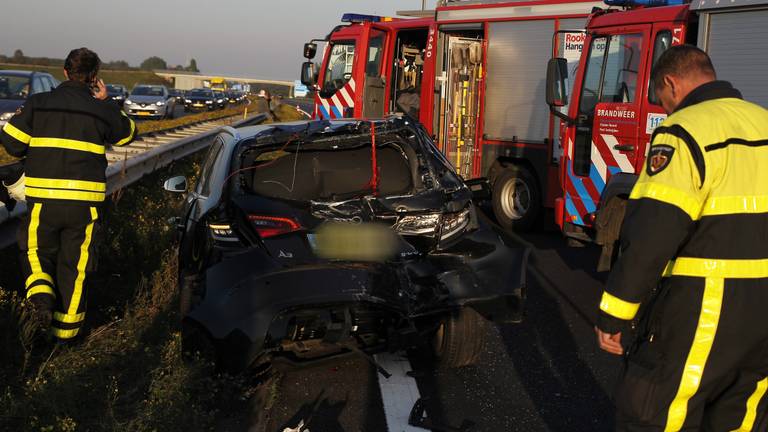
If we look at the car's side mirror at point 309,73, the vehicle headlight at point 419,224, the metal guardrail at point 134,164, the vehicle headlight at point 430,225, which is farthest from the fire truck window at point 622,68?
the car's side mirror at point 309,73

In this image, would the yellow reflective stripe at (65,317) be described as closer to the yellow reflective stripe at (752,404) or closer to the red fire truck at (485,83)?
the yellow reflective stripe at (752,404)

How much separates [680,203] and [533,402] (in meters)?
2.46

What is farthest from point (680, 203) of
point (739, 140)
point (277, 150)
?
point (277, 150)

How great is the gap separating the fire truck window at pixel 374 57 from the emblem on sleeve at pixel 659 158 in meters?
11.1

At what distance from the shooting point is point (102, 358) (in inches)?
202

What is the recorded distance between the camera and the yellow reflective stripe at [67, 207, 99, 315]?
5.43 m

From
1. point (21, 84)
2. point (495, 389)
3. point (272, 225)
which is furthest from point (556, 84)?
point (21, 84)

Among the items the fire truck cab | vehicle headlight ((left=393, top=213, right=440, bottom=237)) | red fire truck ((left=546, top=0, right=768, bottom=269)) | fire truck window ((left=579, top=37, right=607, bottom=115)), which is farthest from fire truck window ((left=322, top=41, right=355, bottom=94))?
vehicle headlight ((left=393, top=213, right=440, bottom=237))

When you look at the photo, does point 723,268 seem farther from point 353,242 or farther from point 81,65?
point 81,65

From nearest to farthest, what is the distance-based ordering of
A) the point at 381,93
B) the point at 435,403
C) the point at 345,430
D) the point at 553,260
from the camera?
1. the point at 345,430
2. the point at 435,403
3. the point at 553,260
4. the point at 381,93

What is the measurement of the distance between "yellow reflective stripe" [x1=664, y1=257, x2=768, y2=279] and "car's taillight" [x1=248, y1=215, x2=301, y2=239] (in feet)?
8.09

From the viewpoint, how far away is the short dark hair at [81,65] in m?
5.40

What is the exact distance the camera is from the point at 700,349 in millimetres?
2957

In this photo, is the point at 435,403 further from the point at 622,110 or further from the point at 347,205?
the point at 622,110
